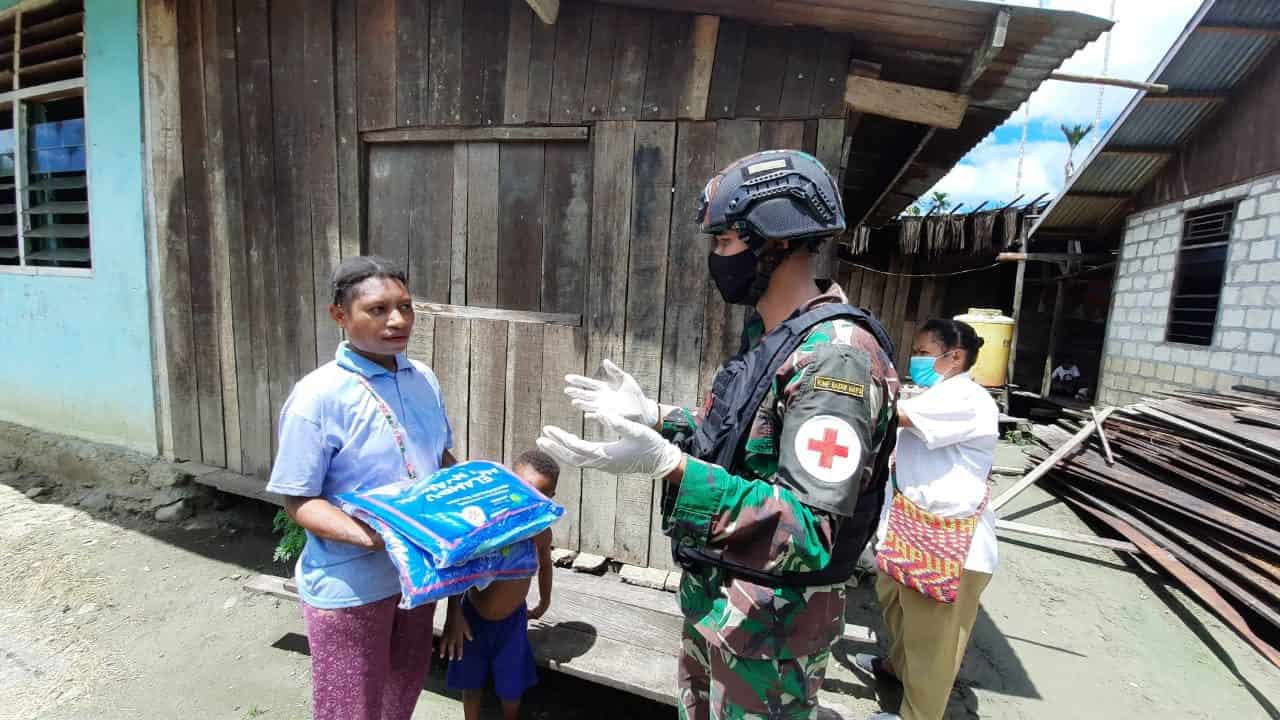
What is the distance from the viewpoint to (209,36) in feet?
12.9

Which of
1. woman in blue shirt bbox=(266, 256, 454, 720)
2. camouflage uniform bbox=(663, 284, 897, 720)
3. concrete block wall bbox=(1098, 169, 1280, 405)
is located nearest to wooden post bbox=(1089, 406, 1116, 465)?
concrete block wall bbox=(1098, 169, 1280, 405)

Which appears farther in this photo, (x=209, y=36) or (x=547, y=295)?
(x=209, y=36)

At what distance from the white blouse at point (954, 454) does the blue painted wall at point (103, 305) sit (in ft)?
18.1

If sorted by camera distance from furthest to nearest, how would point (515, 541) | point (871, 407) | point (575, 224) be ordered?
point (575, 224), point (515, 541), point (871, 407)

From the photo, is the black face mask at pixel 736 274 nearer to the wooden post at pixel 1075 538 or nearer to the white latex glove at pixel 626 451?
the white latex glove at pixel 626 451

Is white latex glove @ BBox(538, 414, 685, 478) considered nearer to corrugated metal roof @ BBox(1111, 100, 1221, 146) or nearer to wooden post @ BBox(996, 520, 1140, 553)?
wooden post @ BBox(996, 520, 1140, 553)

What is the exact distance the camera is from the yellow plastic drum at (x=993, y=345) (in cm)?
856

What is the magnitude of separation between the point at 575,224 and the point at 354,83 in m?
1.76

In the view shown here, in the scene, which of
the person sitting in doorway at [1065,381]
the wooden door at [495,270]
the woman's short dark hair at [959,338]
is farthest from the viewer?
the person sitting in doorway at [1065,381]

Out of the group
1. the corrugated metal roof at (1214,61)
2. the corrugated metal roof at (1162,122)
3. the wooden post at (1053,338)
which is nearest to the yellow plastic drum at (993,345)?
the wooden post at (1053,338)

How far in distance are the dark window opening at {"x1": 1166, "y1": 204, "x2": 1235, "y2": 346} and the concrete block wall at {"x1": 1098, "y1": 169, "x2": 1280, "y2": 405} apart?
10 cm

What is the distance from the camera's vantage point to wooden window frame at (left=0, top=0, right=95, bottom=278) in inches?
181

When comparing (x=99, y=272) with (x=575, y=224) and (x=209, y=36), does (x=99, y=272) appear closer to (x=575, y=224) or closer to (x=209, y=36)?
(x=209, y=36)

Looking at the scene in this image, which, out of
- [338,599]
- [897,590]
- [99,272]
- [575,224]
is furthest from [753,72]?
[99,272]
